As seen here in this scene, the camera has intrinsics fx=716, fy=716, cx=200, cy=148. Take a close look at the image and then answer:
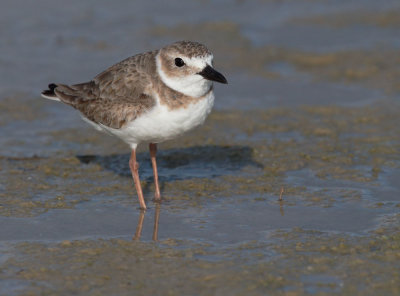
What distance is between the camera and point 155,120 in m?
7.30

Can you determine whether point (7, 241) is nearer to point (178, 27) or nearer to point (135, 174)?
point (135, 174)

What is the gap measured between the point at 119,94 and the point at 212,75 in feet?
3.89

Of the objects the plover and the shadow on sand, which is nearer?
the plover

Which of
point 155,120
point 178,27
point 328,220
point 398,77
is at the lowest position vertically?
point 328,220

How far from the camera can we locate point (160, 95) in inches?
290

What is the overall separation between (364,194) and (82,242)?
3212 millimetres

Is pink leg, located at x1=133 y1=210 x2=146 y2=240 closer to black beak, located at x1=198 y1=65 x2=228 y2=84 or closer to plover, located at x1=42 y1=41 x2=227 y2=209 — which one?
plover, located at x1=42 y1=41 x2=227 y2=209

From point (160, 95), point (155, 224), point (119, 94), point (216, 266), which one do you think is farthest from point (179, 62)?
point (216, 266)

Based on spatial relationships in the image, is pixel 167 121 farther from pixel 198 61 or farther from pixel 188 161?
pixel 188 161

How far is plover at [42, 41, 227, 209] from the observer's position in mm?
7305

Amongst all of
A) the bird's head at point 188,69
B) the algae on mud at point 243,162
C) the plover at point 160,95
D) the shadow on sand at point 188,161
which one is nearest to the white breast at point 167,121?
the plover at point 160,95

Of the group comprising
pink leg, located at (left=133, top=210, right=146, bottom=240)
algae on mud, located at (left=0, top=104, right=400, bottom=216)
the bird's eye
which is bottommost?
pink leg, located at (left=133, top=210, right=146, bottom=240)

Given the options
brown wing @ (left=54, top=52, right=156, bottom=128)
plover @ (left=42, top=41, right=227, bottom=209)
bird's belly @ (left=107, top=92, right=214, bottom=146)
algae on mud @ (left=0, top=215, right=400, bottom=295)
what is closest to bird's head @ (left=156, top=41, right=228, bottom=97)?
plover @ (left=42, top=41, right=227, bottom=209)

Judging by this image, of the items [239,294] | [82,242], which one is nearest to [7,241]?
[82,242]
